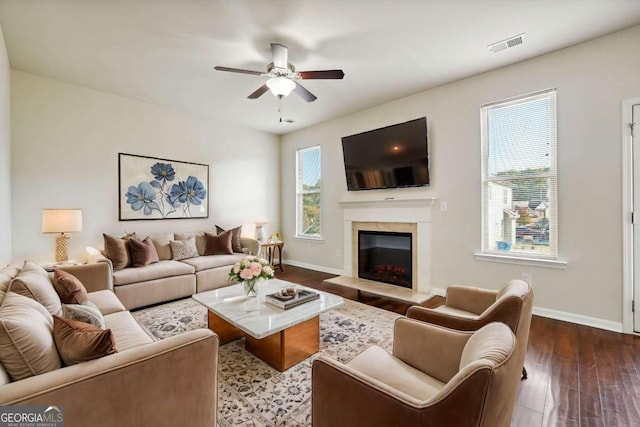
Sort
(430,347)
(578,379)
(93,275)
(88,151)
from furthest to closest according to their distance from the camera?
(88,151) < (93,275) < (578,379) < (430,347)

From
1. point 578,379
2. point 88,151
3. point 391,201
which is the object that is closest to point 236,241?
point 88,151

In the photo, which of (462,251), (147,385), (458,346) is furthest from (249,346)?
(462,251)

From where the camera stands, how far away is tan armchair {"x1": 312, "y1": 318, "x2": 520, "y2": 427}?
2.64ft

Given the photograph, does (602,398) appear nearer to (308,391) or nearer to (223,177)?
(308,391)

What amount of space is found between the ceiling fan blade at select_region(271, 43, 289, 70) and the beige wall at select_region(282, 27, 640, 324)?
2.12 metres

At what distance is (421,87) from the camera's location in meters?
3.84

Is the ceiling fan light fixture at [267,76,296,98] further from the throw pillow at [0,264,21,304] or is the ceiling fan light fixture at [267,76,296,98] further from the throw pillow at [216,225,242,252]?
the throw pillow at [216,225,242,252]

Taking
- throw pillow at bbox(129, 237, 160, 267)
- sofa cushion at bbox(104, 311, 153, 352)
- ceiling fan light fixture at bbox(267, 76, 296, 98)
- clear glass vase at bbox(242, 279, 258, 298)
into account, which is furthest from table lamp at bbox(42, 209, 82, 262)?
ceiling fan light fixture at bbox(267, 76, 296, 98)

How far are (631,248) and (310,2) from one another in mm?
3680

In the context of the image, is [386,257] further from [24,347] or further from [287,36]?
[24,347]

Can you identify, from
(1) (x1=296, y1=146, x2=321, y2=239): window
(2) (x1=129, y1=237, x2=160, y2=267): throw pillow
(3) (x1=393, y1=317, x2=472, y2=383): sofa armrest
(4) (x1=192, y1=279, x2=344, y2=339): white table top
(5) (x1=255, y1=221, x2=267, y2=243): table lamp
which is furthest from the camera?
(1) (x1=296, y1=146, x2=321, y2=239): window

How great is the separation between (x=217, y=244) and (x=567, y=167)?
471 cm

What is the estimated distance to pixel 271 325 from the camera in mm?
2006

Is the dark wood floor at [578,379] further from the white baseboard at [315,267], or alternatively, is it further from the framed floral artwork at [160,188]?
the framed floral artwork at [160,188]
